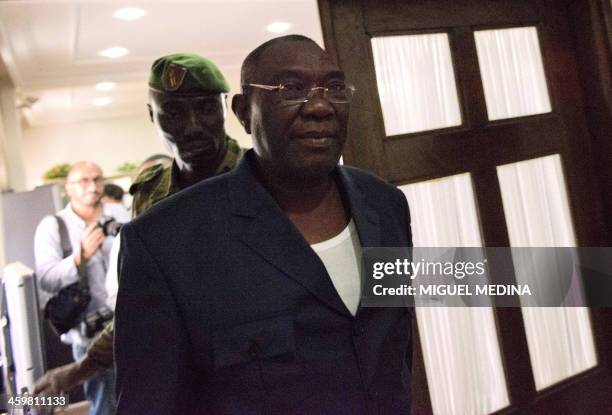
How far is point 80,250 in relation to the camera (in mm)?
1775

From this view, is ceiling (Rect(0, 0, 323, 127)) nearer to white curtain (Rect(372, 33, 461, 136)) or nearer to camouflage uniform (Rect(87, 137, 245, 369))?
white curtain (Rect(372, 33, 461, 136))

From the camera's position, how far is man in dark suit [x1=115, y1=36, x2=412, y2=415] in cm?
65

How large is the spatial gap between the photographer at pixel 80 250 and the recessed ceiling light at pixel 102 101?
2758mm

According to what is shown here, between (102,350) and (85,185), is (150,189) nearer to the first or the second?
(102,350)

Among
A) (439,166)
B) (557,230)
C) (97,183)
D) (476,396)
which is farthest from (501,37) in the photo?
(97,183)

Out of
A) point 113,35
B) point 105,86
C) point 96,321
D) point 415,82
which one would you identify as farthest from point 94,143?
point 415,82

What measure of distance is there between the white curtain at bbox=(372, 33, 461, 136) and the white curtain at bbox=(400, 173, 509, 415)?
0.50 ft

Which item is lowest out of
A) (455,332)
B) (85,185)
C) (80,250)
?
(455,332)

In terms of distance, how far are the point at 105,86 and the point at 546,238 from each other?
11.5 feet

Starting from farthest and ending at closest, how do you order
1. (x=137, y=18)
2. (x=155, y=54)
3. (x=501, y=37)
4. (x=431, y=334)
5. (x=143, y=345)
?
(x=155, y=54), (x=137, y=18), (x=501, y=37), (x=431, y=334), (x=143, y=345)

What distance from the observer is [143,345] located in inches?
25.7

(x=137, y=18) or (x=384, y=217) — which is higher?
(x=137, y=18)

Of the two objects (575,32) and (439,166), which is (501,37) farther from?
(439,166)

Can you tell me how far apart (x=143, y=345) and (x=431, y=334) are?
877mm
